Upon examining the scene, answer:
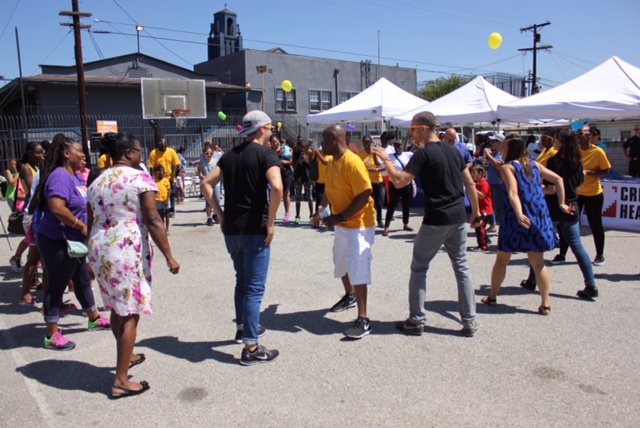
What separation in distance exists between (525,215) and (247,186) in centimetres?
272

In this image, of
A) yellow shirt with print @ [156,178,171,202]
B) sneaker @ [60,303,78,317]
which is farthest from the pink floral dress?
yellow shirt with print @ [156,178,171,202]

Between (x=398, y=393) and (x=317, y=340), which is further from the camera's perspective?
(x=317, y=340)

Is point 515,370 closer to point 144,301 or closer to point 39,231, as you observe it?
point 144,301

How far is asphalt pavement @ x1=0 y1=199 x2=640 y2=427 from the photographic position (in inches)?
129

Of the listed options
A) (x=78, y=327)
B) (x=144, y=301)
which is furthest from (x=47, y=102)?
(x=144, y=301)

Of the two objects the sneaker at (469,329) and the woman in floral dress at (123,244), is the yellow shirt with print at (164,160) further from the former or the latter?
the sneaker at (469,329)

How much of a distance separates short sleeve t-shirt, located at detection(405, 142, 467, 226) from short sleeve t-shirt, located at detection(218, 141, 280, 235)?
1.23 m

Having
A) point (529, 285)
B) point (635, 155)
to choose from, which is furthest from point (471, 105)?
point (529, 285)

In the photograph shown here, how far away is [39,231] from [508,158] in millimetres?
4358

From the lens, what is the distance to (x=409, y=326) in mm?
4504

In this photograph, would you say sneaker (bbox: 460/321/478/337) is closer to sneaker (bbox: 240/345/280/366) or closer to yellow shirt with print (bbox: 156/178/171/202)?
sneaker (bbox: 240/345/280/366)

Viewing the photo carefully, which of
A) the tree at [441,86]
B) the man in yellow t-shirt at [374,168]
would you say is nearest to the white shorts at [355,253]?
the man in yellow t-shirt at [374,168]

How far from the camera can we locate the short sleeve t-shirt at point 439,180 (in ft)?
14.0

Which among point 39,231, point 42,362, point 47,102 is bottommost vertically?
point 42,362
